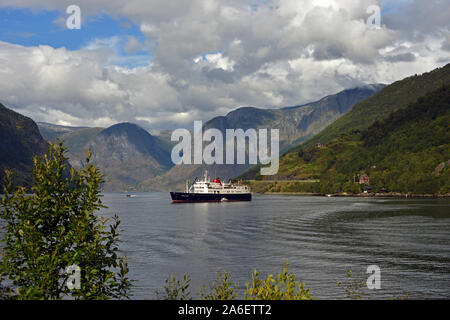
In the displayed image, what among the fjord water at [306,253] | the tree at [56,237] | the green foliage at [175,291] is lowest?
the fjord water at [306,253]

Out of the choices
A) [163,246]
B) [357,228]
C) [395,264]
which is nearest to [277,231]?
[357,228]

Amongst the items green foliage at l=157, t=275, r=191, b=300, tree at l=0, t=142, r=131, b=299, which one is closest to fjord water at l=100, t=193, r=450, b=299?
green foliage at l=157, t=275, r=191, b=300

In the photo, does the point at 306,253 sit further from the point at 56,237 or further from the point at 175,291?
the point at 56,237

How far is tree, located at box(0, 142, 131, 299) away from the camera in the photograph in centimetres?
1998

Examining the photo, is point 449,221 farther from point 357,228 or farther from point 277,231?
point 277,231

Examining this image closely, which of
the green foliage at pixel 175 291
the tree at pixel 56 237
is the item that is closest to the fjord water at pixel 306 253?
the green foliage at pixel 175 291

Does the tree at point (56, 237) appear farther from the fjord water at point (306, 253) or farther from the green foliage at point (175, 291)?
the fjord water at point (306, 253)

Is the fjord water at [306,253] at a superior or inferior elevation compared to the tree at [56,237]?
inferior

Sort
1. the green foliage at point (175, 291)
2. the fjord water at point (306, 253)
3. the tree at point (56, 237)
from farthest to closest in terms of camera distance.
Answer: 1. the fjord water at point (306, 253)
2. the green foliage at point (175, 291)
3. the tree at point (56, 237)

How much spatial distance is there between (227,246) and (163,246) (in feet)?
44.3

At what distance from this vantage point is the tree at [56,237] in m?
20.0

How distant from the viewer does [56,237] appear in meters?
21.3

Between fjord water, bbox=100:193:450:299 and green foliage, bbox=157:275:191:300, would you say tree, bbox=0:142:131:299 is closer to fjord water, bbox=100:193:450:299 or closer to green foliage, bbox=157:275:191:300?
green foliage, bbox=157:275:191:300

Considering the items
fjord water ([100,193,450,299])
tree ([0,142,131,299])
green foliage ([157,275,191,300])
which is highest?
tree ([0,142,131,299])
